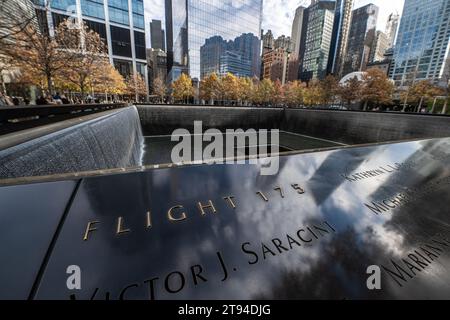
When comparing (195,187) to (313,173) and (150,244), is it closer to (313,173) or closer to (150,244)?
(150,244)

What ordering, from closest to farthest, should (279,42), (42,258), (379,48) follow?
(42,258) → (379,48) → (279,42)

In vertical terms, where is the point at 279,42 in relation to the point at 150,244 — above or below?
above

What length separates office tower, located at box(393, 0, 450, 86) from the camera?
48456mm

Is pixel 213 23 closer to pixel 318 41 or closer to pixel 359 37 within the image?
pixel 318 41

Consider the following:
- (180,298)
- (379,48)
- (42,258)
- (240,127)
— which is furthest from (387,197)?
(379,48)

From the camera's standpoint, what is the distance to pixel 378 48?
376 ft

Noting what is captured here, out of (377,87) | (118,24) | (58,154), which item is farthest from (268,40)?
(58,154)

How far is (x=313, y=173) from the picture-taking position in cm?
239

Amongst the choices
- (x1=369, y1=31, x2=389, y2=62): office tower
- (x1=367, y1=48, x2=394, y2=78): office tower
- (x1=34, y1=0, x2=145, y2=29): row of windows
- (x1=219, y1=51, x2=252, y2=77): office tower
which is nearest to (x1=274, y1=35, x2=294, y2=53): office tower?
(x1=369, y1=31, x2=389, y2=62): office tower

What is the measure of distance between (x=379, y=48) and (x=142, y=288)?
518 feet

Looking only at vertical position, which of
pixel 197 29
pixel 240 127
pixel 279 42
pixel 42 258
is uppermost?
pixel 279 42

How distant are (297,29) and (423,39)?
83.6 metres

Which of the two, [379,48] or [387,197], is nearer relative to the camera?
[387,197]

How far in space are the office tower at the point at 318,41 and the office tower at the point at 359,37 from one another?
14.0 metres
